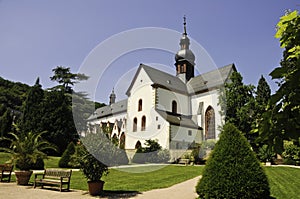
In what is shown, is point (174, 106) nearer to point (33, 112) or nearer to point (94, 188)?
point (33, 112)

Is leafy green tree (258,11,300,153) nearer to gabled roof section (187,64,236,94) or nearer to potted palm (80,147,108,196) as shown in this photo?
potted palm (80,147,108,196)

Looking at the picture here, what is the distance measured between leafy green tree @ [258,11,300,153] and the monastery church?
98.3ft

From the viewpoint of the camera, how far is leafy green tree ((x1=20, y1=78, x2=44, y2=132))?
34438mm

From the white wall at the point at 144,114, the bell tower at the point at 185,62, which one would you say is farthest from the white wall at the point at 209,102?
the white wall at the point at 144,114

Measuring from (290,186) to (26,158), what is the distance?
1297 centimetres

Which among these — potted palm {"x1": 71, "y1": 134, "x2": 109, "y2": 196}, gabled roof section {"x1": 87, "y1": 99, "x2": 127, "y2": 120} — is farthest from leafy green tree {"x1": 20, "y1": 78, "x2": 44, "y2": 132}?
potted palm {"x1": 71, "y1": 134, "x2": 109, "y2": 196}

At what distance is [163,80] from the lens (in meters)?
40.0

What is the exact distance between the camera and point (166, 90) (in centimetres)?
3866

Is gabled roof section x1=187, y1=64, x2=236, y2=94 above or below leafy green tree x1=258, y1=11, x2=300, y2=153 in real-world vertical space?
above

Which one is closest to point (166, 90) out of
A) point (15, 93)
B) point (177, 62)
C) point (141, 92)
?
point (141, 92)

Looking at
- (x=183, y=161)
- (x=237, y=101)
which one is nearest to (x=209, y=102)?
(x=237, y=101)

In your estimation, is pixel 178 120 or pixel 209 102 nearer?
pixel 178 120

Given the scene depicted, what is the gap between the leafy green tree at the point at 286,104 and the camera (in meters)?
1.91

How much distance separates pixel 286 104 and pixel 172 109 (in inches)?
1456
